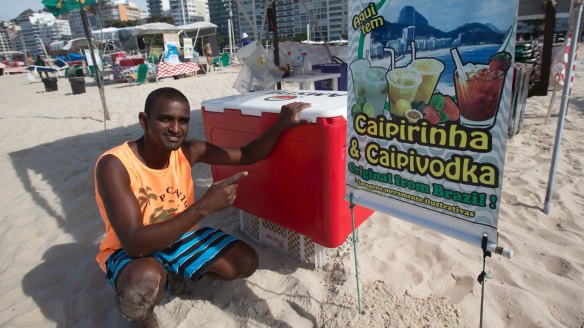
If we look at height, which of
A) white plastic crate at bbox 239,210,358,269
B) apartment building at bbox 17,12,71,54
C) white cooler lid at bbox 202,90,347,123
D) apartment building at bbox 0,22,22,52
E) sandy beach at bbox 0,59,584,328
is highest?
apartment building at bbox 17,12,71,54

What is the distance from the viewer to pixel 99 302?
6.32ft

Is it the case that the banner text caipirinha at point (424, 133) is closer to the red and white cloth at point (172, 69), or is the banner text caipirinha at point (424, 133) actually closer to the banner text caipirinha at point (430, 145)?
the banner text caipirinha at point (430, 145)

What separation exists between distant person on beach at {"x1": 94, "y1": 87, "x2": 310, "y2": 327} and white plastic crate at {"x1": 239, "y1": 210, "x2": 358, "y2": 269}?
0.28 meters

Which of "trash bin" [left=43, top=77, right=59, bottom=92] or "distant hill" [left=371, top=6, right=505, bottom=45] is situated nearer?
"distant hill" [left=371, top=6, right=505, bottom=45]

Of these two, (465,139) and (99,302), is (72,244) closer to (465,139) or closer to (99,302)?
(99,302)

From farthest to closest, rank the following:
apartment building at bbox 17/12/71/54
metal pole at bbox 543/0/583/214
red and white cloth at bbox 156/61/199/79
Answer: apartment building at bbox 17/12/71/54 < red and white cloth at bbox 156/61/199/79 < metal pole at bbox 543/0/583/214

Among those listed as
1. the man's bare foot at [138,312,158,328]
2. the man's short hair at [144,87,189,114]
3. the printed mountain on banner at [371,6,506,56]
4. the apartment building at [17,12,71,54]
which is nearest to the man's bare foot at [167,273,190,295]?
the man's bare foot at [138,312,158,328]

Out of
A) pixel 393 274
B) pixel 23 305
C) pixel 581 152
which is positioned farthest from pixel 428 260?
pixel 581 152

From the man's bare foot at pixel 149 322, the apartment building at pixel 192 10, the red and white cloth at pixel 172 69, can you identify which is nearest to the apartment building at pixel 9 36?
the apartment building at pixel 192 10

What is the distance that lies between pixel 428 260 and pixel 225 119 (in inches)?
59.4

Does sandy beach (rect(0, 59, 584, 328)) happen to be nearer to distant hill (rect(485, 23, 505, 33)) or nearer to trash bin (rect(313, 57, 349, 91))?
distant hill (rect(485, 23, 505, 33))

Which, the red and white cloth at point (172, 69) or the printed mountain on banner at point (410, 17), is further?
the red and white cloth at point (172, 69)

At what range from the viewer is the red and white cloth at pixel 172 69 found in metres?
13.3

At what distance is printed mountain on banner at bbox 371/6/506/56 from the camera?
0.99 metres
